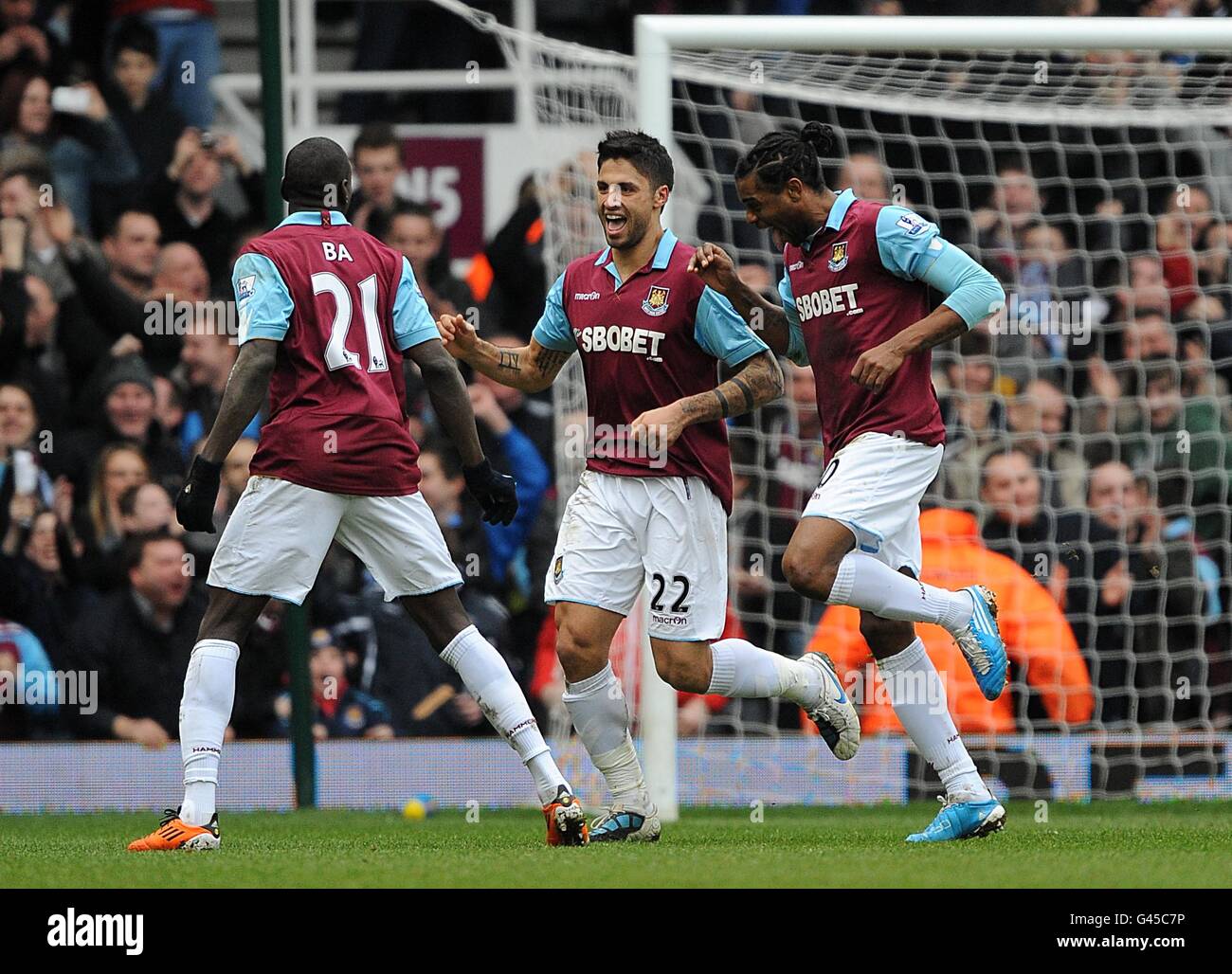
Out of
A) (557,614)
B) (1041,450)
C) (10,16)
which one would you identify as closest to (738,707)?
(1041,450)

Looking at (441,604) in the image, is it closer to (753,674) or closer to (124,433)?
(753,674)

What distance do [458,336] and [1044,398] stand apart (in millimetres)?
4073

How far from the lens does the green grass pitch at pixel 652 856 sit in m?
4.95

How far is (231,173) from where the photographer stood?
10.4 meters

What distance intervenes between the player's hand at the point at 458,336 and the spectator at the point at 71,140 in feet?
14.6

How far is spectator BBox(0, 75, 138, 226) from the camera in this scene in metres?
10.4

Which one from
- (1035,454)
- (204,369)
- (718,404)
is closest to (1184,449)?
(1035,454)

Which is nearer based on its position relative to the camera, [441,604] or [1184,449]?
[441,604]

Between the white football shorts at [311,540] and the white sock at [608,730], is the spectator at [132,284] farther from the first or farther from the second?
the white sock at [608,730]

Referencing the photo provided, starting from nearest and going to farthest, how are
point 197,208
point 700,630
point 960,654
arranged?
point 700,630, point 960,654, point 197,208

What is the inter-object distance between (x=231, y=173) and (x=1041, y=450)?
183 inches

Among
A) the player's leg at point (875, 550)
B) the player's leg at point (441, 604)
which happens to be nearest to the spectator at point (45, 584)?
the player's leg at point (441, 604)

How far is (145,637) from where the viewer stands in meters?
8.94
